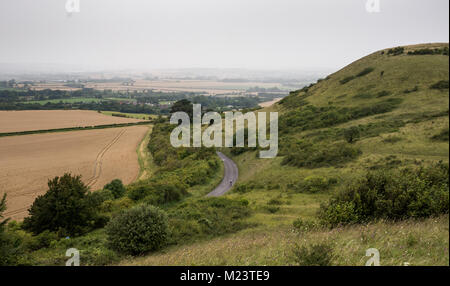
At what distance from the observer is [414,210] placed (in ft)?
37.9

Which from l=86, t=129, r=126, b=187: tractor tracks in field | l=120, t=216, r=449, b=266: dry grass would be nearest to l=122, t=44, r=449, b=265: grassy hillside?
l=120, t=216, r=449, b=266: dry grass

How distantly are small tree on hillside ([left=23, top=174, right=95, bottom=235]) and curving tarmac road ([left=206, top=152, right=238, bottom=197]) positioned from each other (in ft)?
57.3

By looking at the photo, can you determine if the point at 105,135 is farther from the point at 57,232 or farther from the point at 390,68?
the point at 390,68

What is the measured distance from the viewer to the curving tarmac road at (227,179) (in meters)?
37.4

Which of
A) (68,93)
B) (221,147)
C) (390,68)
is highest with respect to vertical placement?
(390,68)

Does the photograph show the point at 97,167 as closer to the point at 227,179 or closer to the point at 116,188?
the point at 116,188

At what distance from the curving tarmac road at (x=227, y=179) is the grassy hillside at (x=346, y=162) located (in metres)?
→ 1.67

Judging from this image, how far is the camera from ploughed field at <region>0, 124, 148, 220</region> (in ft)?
65.7

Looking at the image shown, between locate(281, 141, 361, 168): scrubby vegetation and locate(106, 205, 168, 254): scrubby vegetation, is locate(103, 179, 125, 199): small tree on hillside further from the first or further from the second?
locate(281, 141, 361, 168): scrubby vegetation

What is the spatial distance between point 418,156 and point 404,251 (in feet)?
76.1

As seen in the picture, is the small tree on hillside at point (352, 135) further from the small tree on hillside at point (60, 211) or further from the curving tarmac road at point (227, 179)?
the small tree on hillside at point (60, 211)

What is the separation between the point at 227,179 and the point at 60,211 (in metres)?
25.8

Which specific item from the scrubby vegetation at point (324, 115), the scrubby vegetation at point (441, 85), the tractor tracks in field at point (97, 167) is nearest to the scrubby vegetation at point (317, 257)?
the scrubby vegetation at point (441, 85)
